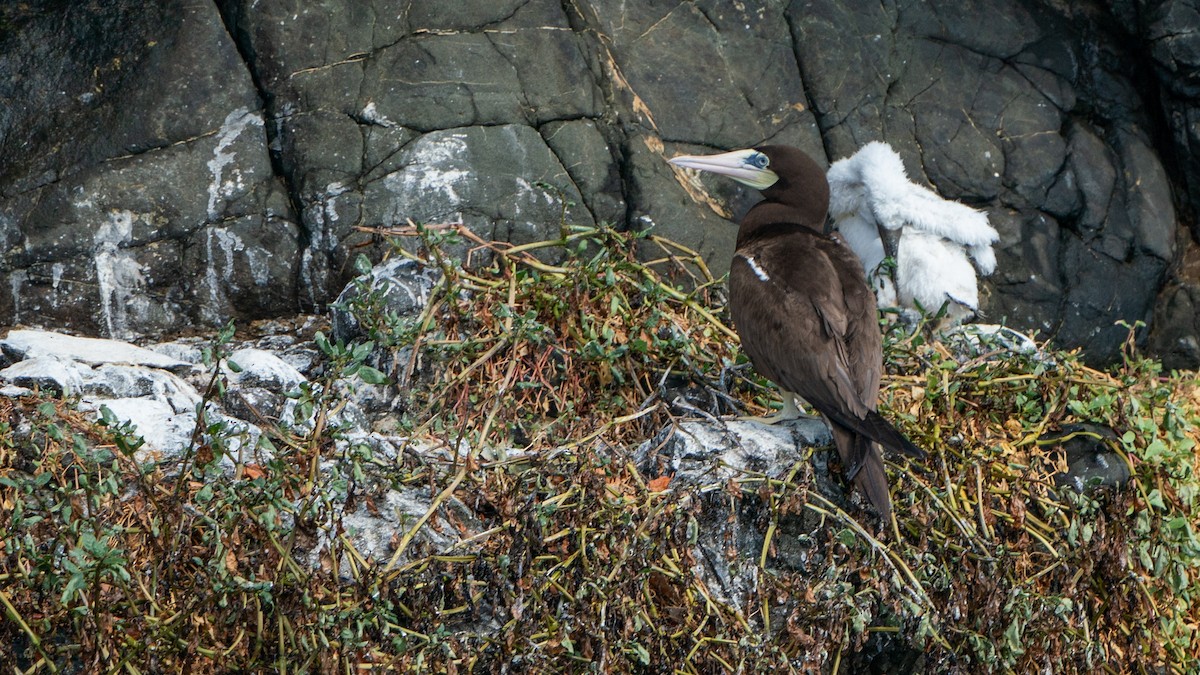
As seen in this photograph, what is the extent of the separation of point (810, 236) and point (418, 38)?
2184 mm

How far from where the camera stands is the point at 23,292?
5.55 metres

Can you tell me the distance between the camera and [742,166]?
18.3 feet

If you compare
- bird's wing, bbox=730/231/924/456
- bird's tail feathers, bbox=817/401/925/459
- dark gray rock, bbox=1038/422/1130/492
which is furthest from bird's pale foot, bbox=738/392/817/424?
dark gray rock, bbox=1038/422/1130/492

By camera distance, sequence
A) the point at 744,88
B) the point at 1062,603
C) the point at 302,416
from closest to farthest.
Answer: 1. the point at 302,416
2. the point at 1062,603
3. the point at 744,88

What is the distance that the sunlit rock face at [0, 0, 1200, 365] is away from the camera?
569cm

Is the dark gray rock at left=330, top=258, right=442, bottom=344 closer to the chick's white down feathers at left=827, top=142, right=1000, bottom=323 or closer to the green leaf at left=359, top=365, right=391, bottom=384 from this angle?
the green leaf at left=359, top=365, right=391, bottom=384

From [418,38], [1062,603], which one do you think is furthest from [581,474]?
[418,38]

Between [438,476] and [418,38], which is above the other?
[418,38]

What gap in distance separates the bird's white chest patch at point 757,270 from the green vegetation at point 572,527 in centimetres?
38

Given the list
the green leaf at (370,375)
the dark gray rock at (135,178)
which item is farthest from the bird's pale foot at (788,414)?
the dark gray rock at (135,178)

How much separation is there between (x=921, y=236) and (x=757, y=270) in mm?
1759

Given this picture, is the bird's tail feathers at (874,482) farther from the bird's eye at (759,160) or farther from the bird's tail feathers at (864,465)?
the bird's eye at (759,160)

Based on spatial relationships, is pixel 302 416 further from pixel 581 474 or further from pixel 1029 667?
pixel 1029 667

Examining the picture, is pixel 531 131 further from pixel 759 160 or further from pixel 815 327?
pixel 815 327
